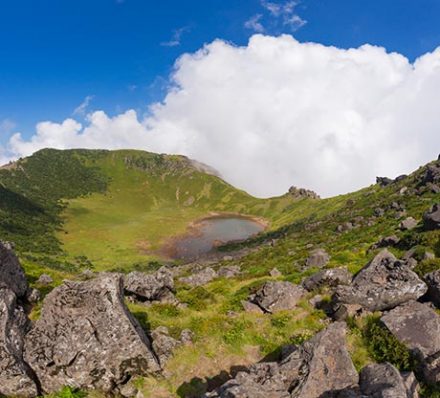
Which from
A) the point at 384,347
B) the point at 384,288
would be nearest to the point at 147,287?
the point at 384,288

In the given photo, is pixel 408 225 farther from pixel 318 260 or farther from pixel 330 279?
pixel 330 279

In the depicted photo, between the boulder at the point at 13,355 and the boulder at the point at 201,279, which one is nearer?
the boulder at the point at 13,355

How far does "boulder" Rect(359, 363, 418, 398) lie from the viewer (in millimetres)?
12469

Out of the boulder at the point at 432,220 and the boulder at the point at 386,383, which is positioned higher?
the boulder at the point at 432,220

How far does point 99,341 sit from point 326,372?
35.9 ft

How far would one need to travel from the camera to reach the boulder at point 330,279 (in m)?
26.7

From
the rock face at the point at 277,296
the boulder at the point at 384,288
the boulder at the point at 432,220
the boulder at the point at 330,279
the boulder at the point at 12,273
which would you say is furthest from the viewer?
the boulder at the point at 432,220

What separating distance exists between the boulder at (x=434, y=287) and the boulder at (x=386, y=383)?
306 inches

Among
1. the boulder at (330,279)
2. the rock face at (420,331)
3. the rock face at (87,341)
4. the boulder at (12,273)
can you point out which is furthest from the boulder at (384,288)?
the boulder at (12,273)

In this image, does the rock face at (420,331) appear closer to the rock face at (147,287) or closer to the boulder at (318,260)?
the rock face at (147,287)

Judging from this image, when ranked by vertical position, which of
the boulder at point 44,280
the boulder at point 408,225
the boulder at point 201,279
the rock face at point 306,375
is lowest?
the rock face at point 306,375

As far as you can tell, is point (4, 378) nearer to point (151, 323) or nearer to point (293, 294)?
point (151, 323)

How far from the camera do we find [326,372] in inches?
590

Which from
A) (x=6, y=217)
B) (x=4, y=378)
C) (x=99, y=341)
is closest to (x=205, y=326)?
(x=99, y=341)
